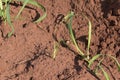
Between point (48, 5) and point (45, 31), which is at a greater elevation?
point (48, 5)

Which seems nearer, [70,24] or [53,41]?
[70,24]

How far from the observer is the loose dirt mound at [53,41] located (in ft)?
6.73

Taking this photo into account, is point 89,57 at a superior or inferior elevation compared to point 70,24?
inferior

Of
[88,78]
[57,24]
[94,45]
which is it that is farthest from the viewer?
[57,24]

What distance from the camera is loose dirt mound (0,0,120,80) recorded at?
205 centimetres

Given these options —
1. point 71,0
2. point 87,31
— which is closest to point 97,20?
point 87,31

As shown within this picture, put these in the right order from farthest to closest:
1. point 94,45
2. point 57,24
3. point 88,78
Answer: point 57,24
point 94,45
point 88,78

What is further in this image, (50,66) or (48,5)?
(48,5)

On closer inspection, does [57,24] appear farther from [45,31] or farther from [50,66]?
[50,66]

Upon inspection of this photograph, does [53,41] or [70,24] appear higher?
[70,24]

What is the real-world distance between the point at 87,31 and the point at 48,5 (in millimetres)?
378

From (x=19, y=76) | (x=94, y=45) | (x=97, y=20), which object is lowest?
(x=19, y=76)

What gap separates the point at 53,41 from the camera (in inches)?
88.0

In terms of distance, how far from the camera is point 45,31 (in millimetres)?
2320
